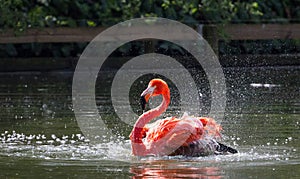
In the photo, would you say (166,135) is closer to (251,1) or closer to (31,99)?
(31,99)

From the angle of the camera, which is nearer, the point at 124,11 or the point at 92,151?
the point at 92,151

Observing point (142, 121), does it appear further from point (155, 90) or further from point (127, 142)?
point (127, 142)

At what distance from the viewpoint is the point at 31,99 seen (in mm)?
15375

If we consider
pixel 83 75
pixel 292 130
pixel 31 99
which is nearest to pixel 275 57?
pixel 83 75

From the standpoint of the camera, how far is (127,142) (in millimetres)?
10836

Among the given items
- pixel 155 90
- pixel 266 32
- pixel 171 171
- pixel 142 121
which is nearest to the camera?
pixel 171 171

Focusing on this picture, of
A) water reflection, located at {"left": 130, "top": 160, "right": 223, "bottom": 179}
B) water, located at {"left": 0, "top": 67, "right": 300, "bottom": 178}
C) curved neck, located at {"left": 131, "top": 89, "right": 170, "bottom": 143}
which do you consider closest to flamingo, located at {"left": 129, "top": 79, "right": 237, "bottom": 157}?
curved neck, located at {"left": 131, "top": 89, "right": 170, "bottom": 143}

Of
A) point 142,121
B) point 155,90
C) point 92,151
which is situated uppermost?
point 155,90

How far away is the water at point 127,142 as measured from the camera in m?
8.72

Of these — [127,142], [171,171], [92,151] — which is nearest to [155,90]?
[127,142]

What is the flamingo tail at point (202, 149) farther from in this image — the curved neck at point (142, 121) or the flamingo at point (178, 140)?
the curved neck at point (142, 121)

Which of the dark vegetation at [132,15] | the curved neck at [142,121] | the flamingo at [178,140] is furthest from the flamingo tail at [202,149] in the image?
the dark vegetation at [132,15]

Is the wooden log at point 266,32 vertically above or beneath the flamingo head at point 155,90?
above

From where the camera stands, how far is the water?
8.72m
